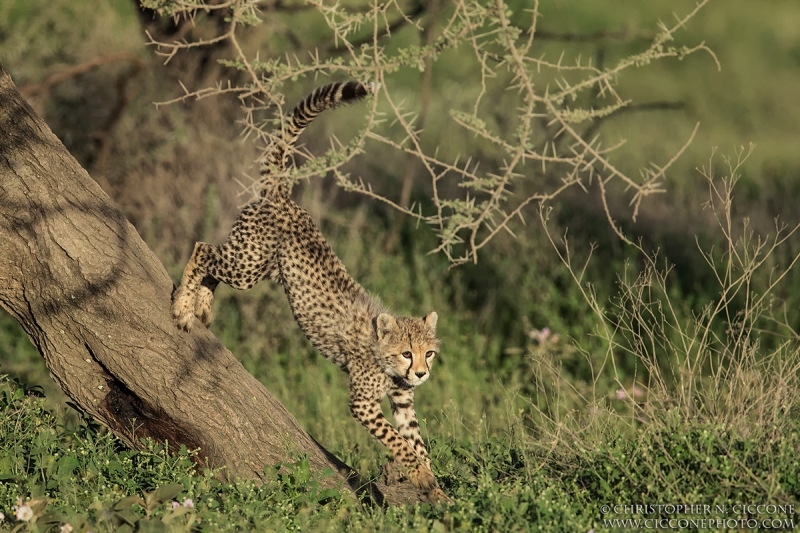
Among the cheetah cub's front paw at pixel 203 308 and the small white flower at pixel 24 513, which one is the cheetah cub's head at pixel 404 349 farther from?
the small white flower at pixel 24 513

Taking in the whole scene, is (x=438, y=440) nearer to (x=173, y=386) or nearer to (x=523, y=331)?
(x=173, y=386)

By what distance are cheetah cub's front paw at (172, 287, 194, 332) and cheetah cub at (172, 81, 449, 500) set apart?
13.3 inches

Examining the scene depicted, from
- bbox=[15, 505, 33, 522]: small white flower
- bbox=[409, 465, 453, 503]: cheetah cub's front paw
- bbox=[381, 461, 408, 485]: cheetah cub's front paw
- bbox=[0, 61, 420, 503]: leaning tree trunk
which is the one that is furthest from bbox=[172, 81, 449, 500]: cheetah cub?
bbox=[15, 505, 33, 522]: small white flower

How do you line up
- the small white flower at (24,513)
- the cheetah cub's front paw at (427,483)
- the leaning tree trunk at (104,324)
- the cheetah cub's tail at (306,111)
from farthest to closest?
1. the cheetah cub's tail at (306,111)
2. the cheetah cub's front paw at (427,483)
3. the leaning tree trunk at (104,324)
4. the small white flower at (24,513)

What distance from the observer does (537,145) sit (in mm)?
10266

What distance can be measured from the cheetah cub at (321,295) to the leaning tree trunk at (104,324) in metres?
0.65

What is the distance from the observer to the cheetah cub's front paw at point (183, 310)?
16.3 feet

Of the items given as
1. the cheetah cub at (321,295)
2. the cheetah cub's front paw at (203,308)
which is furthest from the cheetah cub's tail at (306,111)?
the cheetah cub's front paw at (203,308)

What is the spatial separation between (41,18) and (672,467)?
827 centimetres

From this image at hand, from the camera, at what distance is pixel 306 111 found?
5629mm

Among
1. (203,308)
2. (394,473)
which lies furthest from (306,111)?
(394,473)

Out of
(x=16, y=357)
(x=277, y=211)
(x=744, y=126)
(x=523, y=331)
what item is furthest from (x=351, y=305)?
(x=744, y=126)

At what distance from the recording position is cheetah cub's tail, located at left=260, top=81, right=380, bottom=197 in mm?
5262

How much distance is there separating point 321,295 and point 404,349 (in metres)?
0.57
